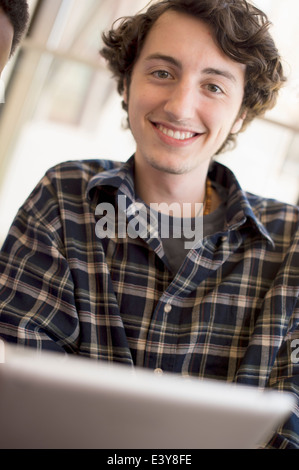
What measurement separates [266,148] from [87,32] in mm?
1241

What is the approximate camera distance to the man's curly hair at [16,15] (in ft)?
4.22

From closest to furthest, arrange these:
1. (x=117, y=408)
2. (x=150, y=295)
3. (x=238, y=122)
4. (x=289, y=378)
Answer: (x=117, y=408)
(x=289, y=378)
(x=150, y=295)
(x=238, y=122)

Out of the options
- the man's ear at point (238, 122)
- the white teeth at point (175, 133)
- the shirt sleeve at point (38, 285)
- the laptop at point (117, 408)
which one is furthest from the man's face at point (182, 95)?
the laptop at point (117, 408)

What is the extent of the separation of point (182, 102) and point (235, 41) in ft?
0.80

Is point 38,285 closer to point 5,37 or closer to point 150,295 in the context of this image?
point 150,295

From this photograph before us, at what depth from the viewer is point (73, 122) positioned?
2934 mm

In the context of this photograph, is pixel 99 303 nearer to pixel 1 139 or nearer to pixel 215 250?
pixel 215 250

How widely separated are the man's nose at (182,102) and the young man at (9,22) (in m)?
0.46

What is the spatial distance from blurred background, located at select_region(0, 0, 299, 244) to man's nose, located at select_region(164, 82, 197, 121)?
1.45 meters

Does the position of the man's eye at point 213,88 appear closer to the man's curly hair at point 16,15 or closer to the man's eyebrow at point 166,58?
the man's eyebrow at point 166,58

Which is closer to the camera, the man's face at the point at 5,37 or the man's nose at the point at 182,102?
the man's face at the point at 5,37

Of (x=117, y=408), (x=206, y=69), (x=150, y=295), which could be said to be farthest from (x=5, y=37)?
(x=117, y=408)

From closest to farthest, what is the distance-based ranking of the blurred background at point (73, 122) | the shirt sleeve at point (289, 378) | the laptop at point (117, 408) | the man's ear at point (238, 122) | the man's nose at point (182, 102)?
the laptop at point (117, 408) < the shirt sleeve at point (289, 378) < the man's nose at point (182, 102) < the man's ear at point (238, 122) < the blurred background at point (73, 122)

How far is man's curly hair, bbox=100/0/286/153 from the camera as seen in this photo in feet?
4.77
